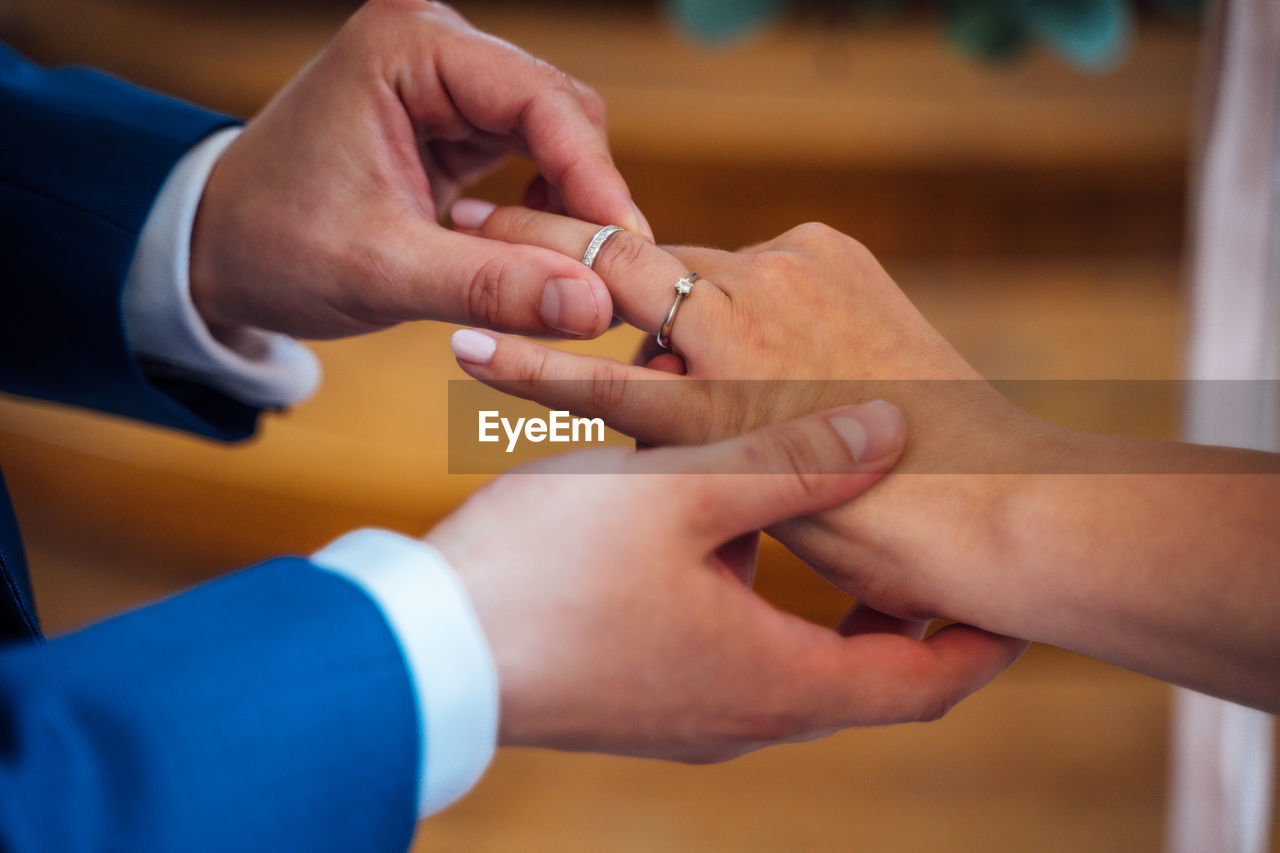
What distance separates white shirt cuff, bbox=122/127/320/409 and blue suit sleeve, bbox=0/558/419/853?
480 millimetres

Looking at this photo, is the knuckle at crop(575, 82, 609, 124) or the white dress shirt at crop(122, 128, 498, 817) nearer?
the white dress shirt at crop(122, 128, 498, 817)

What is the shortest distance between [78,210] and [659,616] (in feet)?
2.22

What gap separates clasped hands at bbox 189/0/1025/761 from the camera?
51cm

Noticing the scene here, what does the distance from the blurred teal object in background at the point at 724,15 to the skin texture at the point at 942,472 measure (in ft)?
1.56

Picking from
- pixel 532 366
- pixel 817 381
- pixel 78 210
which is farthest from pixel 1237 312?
pixel 78 210

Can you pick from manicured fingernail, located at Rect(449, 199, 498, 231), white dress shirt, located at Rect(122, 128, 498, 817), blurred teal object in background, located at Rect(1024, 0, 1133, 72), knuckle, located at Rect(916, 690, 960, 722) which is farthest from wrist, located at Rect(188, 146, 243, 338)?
blurred teal object in background, located at Rect(1024, 0, 1133, 72)

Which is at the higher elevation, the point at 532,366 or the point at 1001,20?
the point at 1001,20

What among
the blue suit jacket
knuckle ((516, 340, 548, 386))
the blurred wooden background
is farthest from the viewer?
the blurred wooden background

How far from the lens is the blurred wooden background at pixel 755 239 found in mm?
1721

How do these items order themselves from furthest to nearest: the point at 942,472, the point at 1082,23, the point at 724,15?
1. the point at 724,15
2. the point at 1082,23
3. the point at 942,472

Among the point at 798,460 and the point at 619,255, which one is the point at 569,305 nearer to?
the point at 619,255

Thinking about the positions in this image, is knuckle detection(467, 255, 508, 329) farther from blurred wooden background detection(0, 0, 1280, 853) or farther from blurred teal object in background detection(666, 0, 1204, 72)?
blurred wooden background detection(0, 0, 1280, 853)

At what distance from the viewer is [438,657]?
0.46m

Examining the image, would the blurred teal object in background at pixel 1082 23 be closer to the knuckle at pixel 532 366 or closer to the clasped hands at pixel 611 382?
the clasped hands at pixel 611 382
